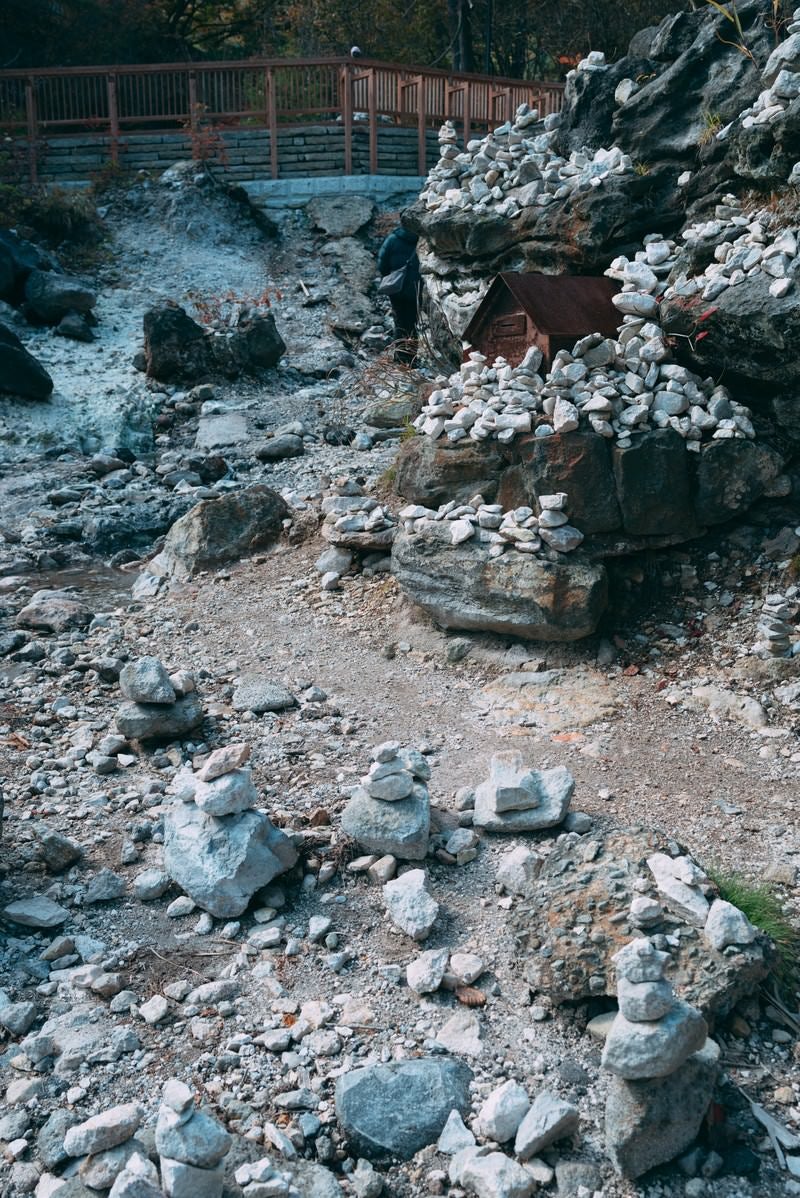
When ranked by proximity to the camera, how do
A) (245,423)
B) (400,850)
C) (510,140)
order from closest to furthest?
1. (400,850)
2. (510,140)
3. (245,423)

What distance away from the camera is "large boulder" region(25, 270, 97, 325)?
13633 millimetres

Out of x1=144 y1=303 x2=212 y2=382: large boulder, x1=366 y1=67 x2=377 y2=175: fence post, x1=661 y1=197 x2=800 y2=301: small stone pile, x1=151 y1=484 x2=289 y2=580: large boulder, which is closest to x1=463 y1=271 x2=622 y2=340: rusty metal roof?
x1=661 y1=197 x2=800 y2=301: small stone pile

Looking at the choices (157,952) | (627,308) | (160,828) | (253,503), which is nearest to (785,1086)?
(157,952)

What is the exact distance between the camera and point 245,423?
11156mm

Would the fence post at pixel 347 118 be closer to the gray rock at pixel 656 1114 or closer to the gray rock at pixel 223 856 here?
the gray rock at pixel 223 856

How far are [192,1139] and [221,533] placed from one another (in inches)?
213

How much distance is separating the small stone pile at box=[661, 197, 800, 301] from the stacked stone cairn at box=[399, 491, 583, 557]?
1.46 m

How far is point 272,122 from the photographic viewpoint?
61.7 ft

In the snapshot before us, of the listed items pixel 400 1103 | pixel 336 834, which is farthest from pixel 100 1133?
pixel 336 834

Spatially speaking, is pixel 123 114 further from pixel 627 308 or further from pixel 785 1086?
pixel 785 1086

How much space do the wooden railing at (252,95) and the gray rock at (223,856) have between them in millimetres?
16561

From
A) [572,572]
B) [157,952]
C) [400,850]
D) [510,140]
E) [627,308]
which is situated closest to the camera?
[157,952]

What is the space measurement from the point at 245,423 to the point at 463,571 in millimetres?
5450

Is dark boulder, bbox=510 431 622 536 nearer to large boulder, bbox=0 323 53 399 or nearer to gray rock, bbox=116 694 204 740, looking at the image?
gray rock, bbox=116 694 204 740
